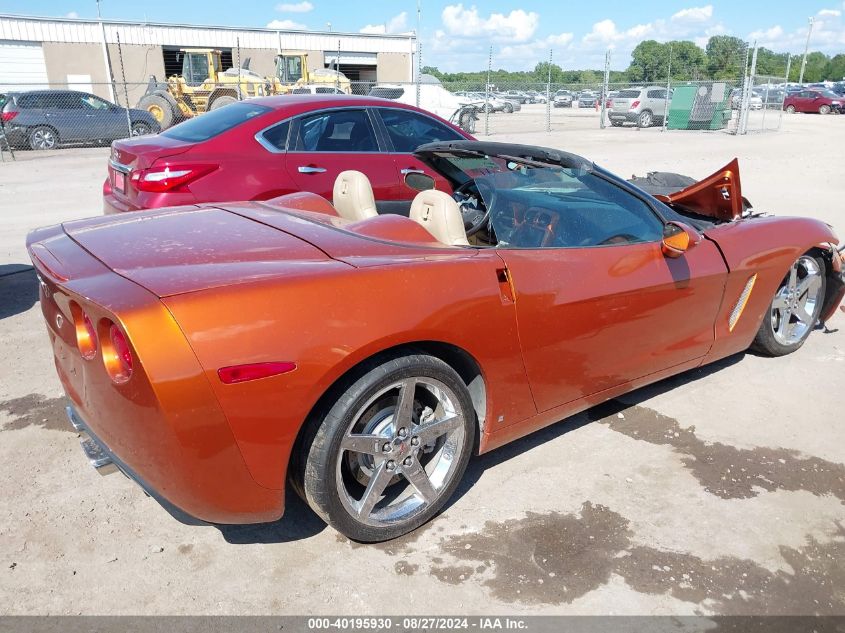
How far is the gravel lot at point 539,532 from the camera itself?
7.79 feet

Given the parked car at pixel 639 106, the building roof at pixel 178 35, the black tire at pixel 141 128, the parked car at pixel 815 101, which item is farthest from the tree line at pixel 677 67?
the black tire at pixel 141 128

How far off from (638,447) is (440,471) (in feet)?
4.00

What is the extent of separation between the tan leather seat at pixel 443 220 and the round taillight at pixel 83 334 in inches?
53.9

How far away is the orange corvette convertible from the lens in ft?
6.83

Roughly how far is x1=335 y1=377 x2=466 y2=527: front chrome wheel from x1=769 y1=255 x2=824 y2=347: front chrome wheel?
2630 mm

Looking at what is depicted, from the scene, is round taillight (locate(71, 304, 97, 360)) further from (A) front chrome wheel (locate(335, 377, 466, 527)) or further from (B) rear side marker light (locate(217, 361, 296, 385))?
(A) front chrome wheel (locate(335, 377, 466, 527))

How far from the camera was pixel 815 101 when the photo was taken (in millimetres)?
39406

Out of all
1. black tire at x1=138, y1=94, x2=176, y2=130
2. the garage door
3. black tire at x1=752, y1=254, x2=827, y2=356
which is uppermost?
the garage door

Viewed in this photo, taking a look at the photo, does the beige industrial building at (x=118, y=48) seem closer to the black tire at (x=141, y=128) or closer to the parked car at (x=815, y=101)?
the black tire at (x=141, y=128)

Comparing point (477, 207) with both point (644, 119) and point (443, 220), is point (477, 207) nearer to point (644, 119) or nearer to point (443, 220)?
point (443, 220)

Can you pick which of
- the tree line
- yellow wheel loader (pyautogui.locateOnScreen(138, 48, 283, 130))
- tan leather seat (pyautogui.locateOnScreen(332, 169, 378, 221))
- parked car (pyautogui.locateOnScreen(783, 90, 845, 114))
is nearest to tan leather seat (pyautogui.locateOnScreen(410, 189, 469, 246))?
tan leather seat (pyautogui.locateOnScreen(332, 169, 378, 221))

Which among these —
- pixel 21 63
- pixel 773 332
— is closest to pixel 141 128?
pixel 21 63

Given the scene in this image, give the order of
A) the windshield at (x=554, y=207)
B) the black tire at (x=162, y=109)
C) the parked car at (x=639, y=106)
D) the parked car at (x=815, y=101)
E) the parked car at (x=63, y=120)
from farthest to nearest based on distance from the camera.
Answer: the parked car at (x=815, y=101), the parked car at (x=639, y=106), the black tire at (x=162, y=109), the parked car at (x=63, y=120), the windshield at (x=554, y=207)

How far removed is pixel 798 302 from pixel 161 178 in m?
4.69
